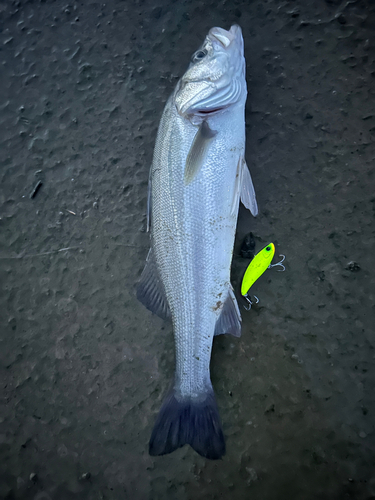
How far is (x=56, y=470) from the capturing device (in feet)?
5.12

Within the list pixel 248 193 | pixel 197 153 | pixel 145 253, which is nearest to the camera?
pixel 197 153

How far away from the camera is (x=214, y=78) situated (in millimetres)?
1286

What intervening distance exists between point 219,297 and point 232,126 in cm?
71

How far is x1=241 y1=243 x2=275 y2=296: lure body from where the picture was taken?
143 cm

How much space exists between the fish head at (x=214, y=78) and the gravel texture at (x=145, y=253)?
0.22 meters

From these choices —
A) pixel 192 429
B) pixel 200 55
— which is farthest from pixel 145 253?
pixel 200 55

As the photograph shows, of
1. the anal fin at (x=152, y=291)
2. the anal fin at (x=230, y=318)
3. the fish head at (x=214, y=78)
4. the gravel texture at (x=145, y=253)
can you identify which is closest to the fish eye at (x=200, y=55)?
the fish head at (x=214, y=78)

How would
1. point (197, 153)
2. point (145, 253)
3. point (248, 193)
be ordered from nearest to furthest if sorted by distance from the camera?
point (197, 153), point (248, 193), point (145, 253)

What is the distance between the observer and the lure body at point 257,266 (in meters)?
1.43

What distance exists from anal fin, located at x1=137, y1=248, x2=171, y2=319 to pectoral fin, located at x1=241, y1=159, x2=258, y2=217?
0.47 meters

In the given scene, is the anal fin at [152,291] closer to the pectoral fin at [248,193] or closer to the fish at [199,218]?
the fish at [199,218]

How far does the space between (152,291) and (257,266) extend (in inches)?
19.4

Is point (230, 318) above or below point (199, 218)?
below

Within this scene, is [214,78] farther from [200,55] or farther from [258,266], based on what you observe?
[258,266]
